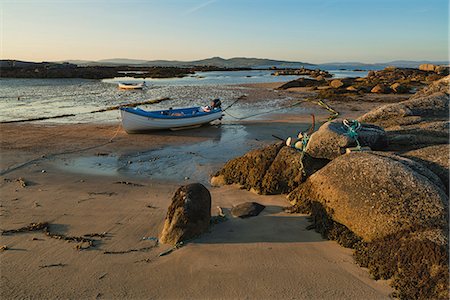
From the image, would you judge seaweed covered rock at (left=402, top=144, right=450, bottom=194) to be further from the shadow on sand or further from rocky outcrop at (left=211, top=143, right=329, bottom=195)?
the shadow on sand

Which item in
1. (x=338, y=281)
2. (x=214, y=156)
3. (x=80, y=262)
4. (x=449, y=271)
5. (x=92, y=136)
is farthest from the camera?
(x=92, y=136)

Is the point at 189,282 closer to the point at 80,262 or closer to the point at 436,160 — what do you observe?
the point at 80,262

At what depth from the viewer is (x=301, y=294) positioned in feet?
14.0

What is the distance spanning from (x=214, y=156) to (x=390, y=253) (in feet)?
27.1

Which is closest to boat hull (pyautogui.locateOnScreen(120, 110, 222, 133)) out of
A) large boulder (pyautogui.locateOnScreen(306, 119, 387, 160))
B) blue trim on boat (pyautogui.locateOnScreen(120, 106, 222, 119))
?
blue trim on boat (pyautogui.locateOnScreen(120, 106, 222, 119))

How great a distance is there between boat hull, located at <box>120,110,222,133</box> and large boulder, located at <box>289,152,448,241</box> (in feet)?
36.7

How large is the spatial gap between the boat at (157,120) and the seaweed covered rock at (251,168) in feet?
26.3

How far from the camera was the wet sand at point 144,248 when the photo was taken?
443cm

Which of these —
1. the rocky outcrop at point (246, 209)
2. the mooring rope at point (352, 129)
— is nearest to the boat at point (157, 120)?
the mooring rope at point (352, 129)

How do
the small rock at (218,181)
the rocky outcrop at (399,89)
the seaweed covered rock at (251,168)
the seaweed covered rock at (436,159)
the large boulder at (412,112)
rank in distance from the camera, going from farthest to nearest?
the rocky outcrop at (399,89)
the large boulder at (412,112)
the small rock at (218,181)
the seaweed covered rock at (251,168)
the seaweed covered rock at (436,159)

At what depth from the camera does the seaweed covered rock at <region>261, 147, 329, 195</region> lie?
7.54 metres

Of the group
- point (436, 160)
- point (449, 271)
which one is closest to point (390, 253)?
point (449, 271)

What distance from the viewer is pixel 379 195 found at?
524 cm

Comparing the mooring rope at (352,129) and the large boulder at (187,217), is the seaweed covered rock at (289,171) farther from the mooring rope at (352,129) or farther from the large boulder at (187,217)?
the large boulder at (187,217)
